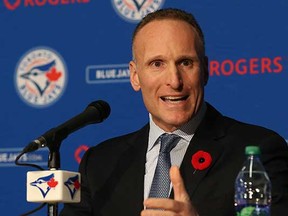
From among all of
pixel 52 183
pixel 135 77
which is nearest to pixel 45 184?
pixel 52 183

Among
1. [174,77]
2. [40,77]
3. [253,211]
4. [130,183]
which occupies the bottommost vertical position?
[253,211]

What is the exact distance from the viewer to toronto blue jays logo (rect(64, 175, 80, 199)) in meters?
2.08

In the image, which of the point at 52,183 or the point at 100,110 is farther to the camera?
the point at 100,110

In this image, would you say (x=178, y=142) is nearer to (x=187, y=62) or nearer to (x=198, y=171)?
(x=198, y=171)

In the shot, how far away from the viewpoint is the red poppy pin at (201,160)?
8.12 feet

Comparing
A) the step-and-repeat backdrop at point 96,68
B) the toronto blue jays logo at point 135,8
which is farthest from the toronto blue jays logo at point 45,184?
the toronto blue jays logo at point 135,8

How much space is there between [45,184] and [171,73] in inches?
26.2

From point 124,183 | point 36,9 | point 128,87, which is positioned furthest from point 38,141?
point 36,9

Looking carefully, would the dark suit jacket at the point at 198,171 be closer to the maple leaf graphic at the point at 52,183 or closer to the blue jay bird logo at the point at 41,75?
the maple leaf graphic at the point at 52,183

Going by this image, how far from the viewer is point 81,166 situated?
2770mm

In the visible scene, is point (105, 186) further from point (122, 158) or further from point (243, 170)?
point (243, 170)

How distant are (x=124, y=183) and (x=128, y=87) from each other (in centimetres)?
82

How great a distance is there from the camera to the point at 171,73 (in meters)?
2.52

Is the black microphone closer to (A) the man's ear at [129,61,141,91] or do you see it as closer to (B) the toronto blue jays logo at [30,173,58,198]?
(B) the toronto blue jays logo at [30,173,58,198]
